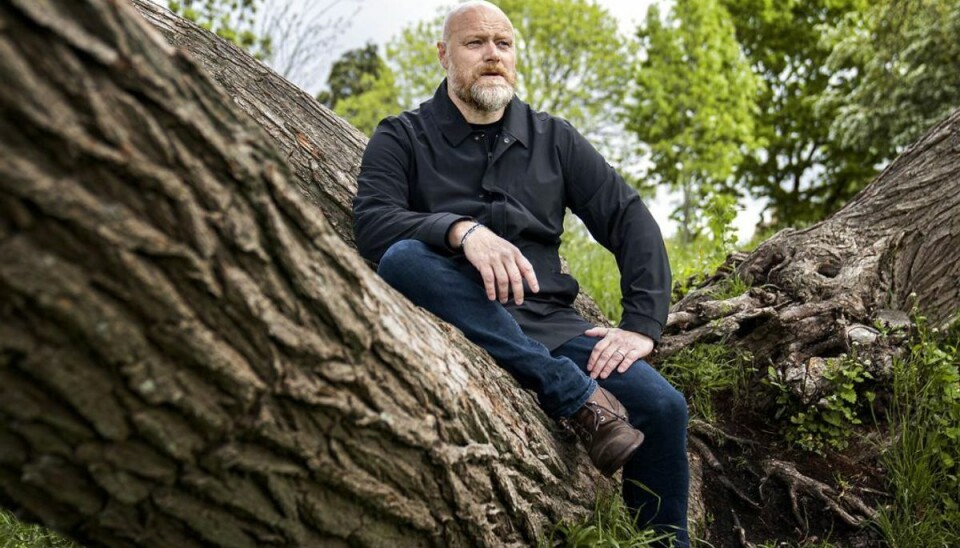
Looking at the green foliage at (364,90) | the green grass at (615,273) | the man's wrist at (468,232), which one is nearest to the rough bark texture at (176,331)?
the man's wrist at (468,232)

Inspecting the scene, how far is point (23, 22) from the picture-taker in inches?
53.2

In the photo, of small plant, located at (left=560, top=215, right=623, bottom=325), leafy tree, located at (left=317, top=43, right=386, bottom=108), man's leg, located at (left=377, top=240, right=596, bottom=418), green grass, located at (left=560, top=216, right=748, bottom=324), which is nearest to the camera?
man's leg, located at (left=377, top=240, right=596, bottom=418)

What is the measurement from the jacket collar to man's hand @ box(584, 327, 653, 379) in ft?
2.94

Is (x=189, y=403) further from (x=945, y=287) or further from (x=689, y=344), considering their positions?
(x=945, y=287)

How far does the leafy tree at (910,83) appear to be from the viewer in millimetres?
14766

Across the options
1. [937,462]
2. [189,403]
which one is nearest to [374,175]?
[189,403]

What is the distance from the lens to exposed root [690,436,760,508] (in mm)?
3658

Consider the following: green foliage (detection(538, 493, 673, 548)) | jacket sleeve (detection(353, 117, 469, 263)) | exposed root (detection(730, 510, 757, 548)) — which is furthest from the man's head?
exposed root (detection(730, 510, 757, 548))

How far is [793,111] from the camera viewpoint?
1006 inches

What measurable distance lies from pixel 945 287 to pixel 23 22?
4.48 metres

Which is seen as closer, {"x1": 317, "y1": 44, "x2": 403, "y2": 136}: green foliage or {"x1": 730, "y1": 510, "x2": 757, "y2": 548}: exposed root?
{"x1": 730, "y1": 510, "x2": 757, "y2": 548}: exposed root

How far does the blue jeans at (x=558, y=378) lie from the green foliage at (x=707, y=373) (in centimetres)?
104

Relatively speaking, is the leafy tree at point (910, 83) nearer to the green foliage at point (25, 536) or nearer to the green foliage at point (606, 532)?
the green foliage at point (606, 532)

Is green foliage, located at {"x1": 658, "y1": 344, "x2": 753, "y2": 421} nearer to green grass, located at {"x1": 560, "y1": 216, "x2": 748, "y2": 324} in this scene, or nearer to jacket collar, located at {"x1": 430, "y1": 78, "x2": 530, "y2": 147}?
green grass, located at {"x1": 560, "y1": 216, "x2": 748, "y2": 324}
